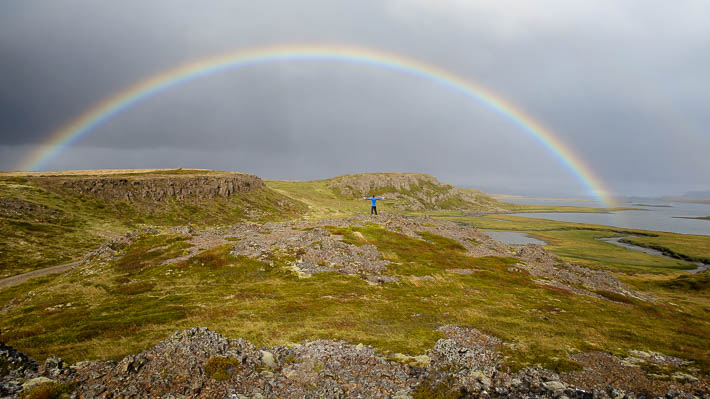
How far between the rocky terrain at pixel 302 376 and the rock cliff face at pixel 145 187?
161268mm

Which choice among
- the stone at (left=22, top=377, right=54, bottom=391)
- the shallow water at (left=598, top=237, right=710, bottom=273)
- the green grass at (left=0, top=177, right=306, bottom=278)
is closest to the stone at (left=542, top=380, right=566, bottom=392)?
the stone at (left=22, top=377, right=54, bottom=391)

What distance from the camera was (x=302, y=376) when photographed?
2084 centimetres

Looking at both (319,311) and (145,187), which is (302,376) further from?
(145,187)

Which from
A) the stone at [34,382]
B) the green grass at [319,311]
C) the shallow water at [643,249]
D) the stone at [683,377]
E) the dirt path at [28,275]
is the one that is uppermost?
the stone at [34,382]

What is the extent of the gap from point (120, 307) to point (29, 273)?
54.1 meters

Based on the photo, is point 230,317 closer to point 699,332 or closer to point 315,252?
point 315,252

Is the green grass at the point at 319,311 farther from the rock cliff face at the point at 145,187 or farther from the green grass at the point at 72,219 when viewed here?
the rock cliff face at the point at 145,187

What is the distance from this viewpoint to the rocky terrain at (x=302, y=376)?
58.5 ft

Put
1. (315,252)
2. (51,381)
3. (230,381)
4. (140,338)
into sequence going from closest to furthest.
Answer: (51,381), (230,381), (140,338), (315,252)

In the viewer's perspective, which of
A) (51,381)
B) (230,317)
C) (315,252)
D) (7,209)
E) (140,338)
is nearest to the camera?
(51,381)

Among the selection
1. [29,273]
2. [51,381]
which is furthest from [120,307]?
[29,273]

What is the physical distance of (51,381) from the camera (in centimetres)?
1723

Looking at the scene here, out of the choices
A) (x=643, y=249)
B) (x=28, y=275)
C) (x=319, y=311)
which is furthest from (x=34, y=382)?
(x=643, y=249)

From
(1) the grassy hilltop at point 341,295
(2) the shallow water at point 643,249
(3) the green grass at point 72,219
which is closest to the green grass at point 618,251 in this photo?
(2) the shallow water at point 643,249
